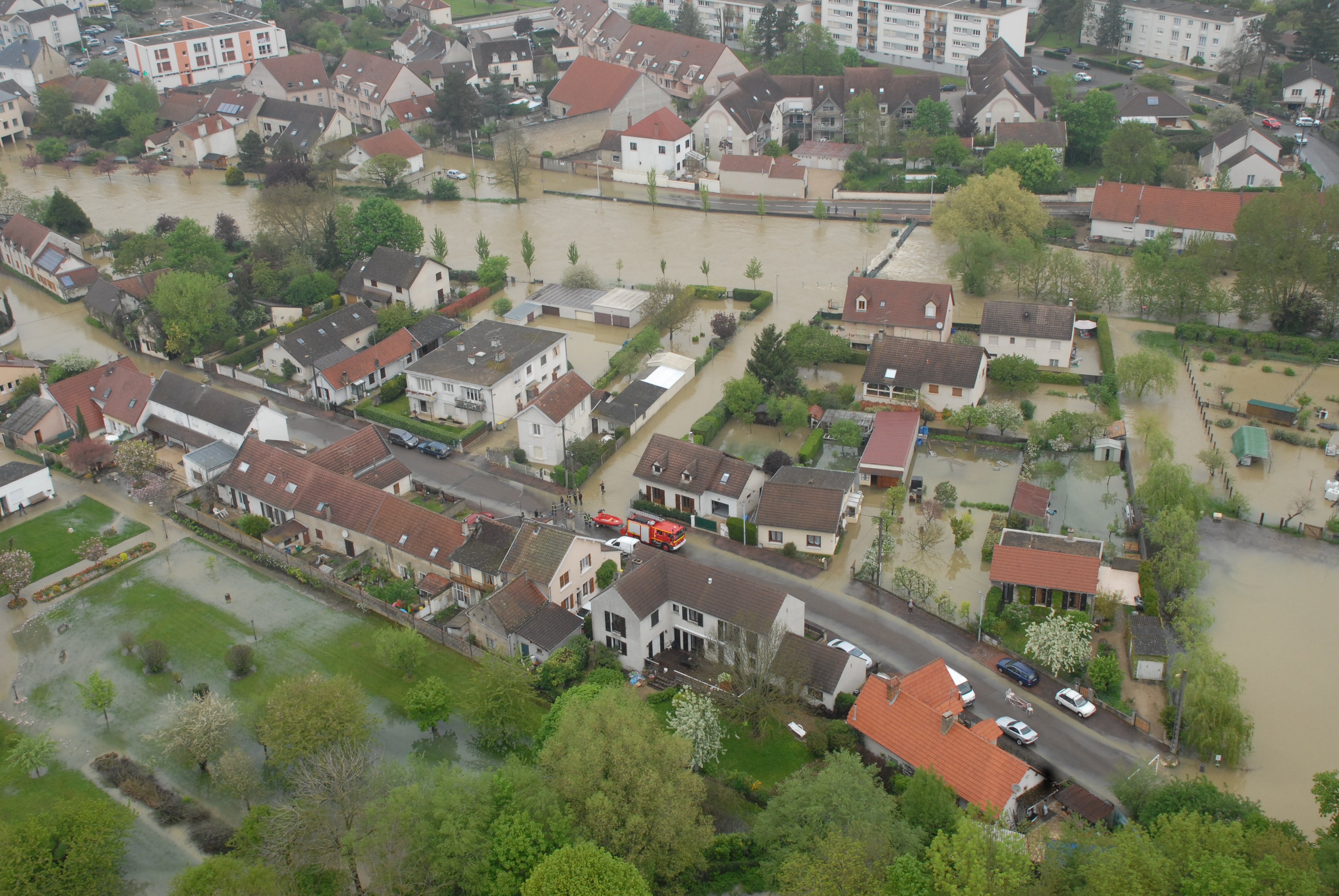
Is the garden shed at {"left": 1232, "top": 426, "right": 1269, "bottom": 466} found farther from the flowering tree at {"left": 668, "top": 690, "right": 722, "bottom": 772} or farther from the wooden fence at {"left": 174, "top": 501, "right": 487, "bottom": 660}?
the wooden fence at {"left": 174, "top": 501, "right": 487, "bottom": 660}

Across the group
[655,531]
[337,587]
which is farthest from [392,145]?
[655,531]

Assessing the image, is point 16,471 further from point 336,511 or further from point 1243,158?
point 1243,158

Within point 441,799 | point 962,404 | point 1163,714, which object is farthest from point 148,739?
point 962,404

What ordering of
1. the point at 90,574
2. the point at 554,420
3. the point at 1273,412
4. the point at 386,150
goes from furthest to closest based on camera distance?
the point at 386,150 < the point at 1273,412 < the point at 554,420 < the point at 90,574

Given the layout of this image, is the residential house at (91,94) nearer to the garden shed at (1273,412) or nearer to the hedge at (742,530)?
the hedge at (742,530)

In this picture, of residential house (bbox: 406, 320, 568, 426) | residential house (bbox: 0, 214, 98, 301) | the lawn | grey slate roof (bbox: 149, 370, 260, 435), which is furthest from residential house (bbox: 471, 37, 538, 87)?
the lawn
